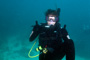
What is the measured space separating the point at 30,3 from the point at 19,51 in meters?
107

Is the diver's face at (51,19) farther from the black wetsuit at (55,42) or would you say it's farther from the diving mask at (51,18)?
the black wetsuit at (55,42)

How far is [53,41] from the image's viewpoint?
4508mm

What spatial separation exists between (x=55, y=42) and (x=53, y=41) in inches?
3.2

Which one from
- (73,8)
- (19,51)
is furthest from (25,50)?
(73,8)

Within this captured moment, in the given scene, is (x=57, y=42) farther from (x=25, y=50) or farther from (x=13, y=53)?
(x=13, y=53)

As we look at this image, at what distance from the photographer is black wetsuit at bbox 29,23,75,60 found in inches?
150

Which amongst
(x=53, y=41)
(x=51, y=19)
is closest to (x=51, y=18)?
(x=51, y=19)

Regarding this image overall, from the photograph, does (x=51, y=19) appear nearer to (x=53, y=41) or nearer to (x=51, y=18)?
(x=51, y=18)

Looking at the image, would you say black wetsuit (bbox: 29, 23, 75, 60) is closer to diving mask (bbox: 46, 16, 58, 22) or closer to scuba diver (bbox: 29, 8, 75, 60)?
scuba diver (bbox: 29, 8, 75, 60)

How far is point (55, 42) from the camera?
177 inches

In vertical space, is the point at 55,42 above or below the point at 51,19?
below

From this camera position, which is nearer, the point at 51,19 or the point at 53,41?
the point at 53,41

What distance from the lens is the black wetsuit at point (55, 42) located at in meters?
3.82

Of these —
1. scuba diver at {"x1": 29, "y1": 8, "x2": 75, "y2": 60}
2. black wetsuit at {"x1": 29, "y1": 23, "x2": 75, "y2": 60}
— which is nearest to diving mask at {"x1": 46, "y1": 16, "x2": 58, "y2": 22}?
scuba diver at {"x1": 29, "y1": 8, "x2": 75, "y2": 60}
